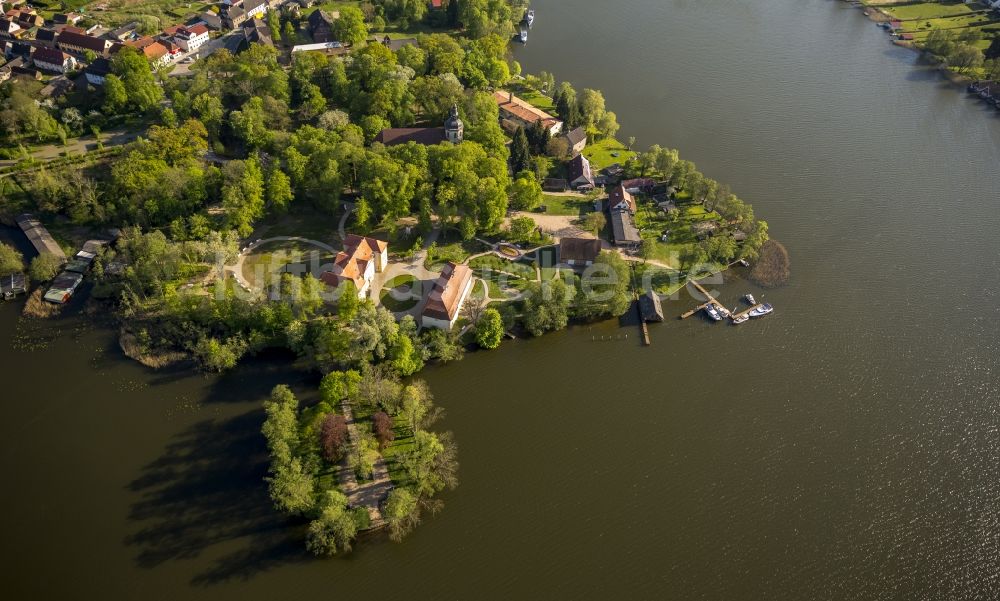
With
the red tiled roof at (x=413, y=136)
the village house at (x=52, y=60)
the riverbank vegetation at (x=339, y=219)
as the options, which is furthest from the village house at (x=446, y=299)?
the village house at (x=52, y=60)

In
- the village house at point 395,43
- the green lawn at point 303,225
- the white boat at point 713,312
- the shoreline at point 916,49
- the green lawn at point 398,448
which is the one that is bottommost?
the green lawn at point 398,448

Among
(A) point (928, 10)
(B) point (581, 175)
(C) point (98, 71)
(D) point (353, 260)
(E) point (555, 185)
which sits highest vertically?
(A) point (928, 10)

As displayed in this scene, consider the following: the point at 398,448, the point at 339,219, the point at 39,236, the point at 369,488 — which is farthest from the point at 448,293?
the point at 39,236

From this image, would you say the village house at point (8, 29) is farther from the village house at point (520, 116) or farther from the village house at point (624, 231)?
the village house at point (624, 231)

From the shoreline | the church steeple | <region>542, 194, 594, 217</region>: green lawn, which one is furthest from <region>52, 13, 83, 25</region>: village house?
the shoreline

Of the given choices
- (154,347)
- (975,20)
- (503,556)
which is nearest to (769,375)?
(503,556)

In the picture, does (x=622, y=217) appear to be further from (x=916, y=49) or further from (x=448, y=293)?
(x=916, y=49)
